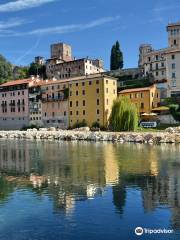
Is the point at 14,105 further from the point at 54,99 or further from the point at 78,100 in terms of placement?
the point at 78,100

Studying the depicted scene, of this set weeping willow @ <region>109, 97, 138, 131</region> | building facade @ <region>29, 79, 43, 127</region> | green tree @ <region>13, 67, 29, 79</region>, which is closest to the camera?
weeping willow @ <region>109, 97, 138, 131</region>

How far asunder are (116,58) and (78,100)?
121ft

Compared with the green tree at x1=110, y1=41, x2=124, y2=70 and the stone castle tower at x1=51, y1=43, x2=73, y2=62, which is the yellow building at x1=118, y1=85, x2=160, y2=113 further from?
the stone castle tower at x1=51, y1=43, x2=73, y2=62

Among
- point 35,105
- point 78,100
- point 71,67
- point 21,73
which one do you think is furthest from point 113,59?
point 21,73

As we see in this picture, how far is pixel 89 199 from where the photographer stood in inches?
923

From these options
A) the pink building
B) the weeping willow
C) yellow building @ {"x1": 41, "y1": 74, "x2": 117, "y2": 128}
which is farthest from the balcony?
the weeping willow

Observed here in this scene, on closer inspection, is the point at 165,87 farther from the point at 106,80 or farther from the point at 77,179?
the point at 77,179

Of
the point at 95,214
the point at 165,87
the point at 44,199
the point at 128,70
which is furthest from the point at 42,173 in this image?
the point at 128,70

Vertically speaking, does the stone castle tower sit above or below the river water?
above

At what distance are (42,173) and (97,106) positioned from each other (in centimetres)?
5238

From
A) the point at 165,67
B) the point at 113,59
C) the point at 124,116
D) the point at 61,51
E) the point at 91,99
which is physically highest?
the point at 61,51

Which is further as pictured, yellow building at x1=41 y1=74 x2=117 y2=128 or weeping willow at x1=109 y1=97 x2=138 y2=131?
yellow building at x1=41 y1=74 x2=117 y2=128

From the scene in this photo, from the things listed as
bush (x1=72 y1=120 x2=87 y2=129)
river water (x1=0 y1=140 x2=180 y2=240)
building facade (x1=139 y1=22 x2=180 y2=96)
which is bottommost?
river water (x1=0 y1=140 x2=180 y2=240)

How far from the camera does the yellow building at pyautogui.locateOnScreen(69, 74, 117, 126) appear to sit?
84312 mm
